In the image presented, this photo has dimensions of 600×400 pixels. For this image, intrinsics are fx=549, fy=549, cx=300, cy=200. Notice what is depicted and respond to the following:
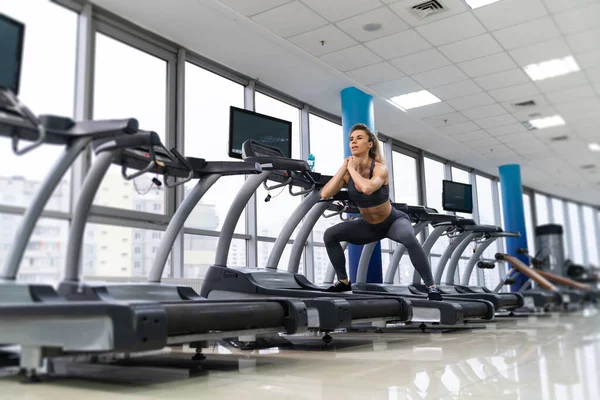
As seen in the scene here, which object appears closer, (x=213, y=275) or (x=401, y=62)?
(x=213, y=275)

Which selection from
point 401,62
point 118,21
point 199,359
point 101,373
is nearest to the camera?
point 101,373

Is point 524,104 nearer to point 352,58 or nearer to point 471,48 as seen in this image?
point 471,48

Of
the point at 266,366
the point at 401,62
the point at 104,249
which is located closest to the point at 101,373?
the point at 266,366

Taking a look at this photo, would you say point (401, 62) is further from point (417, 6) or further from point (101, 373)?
point (101, 373)

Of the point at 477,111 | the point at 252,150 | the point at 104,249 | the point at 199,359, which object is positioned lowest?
the point at 199,359

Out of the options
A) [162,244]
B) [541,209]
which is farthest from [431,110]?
[541,209]

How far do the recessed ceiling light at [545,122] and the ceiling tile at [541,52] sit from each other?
2554mm

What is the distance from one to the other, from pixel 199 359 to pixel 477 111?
673 centimetres

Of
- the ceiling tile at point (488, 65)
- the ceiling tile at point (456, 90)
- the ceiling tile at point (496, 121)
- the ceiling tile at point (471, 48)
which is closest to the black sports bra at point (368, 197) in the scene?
the ceiling tile at point (471, 48)

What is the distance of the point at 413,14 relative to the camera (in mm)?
5367

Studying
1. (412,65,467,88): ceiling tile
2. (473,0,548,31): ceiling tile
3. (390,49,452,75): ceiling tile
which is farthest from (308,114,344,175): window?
(473,0,548,31): ceiling tile

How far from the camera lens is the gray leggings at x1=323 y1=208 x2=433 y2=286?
380 centimetres

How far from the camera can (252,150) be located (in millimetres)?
3705

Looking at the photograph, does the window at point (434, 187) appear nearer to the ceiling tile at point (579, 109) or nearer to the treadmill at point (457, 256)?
the ceiling tile at point (579, 109)
